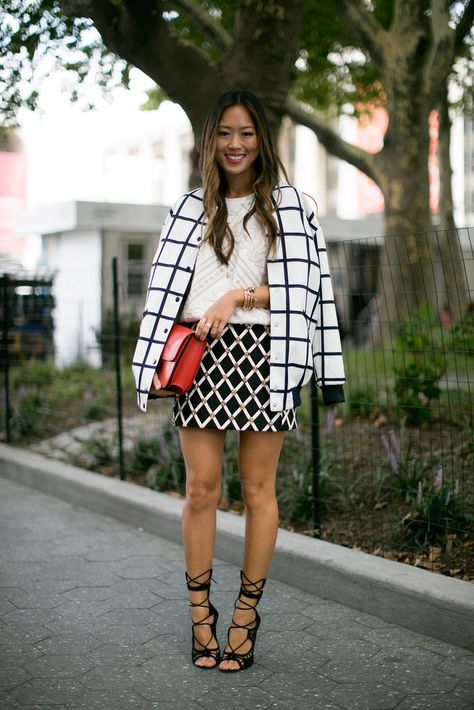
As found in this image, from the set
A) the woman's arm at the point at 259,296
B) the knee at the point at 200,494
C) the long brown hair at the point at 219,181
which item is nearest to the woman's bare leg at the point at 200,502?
the knee at the point at 200,494

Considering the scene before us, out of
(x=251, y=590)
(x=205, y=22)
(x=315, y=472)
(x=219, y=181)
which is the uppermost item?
(x=205, y=22)

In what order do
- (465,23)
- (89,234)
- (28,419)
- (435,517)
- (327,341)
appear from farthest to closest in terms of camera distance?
1. (89,234)
2. (465,23)
3. (28,419)
4. (435,517)
5. (327,341)

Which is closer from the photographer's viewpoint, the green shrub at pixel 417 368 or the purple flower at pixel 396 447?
the purple flower at pixel 396 447

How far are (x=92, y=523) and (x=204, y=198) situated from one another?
9.18ft

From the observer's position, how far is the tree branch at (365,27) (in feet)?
28.0

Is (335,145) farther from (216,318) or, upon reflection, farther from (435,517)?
(216,318)

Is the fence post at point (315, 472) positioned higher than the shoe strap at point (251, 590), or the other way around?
the fence post at point (315, 472)

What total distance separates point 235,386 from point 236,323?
236 millimetres

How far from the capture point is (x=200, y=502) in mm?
2990

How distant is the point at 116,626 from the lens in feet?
11.1

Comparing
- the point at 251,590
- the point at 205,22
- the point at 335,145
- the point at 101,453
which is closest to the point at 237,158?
the point at 251,590

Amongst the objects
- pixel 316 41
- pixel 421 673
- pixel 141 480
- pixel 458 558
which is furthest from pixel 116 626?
pixel 316 41

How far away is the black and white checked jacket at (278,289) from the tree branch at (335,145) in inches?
345

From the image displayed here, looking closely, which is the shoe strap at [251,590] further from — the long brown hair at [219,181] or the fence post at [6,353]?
the fence post at [6,353]
